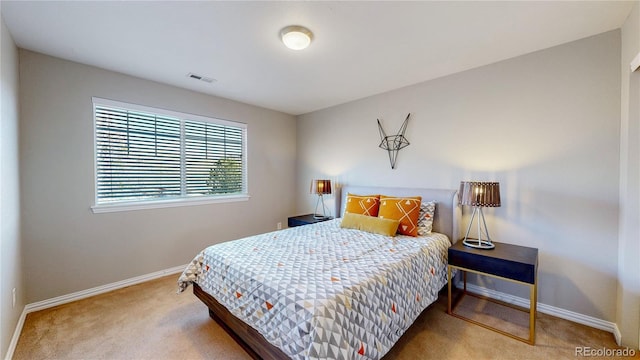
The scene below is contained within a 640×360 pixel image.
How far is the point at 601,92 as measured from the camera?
210 centimetres

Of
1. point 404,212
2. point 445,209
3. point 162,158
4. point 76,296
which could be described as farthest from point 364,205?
point 76,296

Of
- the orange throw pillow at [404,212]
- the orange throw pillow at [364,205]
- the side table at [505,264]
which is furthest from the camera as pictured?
the orange throw pillow at [364,205]

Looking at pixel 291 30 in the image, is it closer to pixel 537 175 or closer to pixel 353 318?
pixel 353 318

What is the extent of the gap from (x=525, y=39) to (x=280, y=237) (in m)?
2.89

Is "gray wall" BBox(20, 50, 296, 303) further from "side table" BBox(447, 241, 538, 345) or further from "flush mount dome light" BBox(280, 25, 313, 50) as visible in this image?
"side table" BBox(447, 241, 538, 345)

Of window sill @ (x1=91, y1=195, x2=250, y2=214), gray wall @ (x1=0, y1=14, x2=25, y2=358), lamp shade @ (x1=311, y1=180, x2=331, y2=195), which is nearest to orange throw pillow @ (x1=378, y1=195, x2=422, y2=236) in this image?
lamp shade @ (x1=311, y1=180, x2=331, y2=195)

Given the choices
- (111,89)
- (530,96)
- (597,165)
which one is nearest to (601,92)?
(530,96)

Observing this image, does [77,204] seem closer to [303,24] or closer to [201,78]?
[201,78]

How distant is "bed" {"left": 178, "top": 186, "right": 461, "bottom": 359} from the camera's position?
1342 millimetres

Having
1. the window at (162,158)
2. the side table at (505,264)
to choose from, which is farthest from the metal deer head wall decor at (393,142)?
the window at (162,158)

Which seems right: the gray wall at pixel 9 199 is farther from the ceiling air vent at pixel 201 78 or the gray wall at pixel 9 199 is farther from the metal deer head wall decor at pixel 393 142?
the metal deer head wall decor at pixel 393 142

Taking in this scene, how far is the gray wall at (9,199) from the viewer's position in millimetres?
1720

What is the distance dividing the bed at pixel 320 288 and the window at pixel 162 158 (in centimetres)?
150

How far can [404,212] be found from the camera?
2760mm
